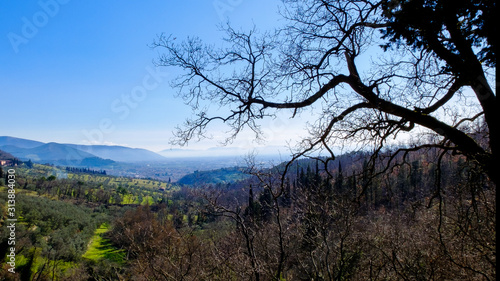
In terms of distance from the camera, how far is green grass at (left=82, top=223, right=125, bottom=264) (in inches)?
1439

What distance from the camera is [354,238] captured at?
940 centimetres

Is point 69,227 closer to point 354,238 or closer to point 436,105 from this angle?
point 354,238

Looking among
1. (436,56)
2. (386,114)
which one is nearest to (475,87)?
(436,56)

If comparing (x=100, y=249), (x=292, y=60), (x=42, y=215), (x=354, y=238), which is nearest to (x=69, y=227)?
(x=42, y=215)

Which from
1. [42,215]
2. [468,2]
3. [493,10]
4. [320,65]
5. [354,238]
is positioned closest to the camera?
[493,10]

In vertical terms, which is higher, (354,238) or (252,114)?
(252,114)

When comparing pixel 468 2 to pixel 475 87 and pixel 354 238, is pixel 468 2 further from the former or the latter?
pixel 354 238

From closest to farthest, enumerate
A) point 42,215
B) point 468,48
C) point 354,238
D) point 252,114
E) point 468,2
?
point 468,2, point 468,48, point 252,114, point 354,238, point 42,215

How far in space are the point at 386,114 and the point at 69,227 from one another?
185 feet

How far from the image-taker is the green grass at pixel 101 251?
36553 mm

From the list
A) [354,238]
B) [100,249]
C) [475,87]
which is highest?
[475,87]

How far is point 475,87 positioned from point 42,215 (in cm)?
5735

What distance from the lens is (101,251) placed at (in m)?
40.8

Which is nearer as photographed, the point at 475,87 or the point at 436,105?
the point at 475,87
